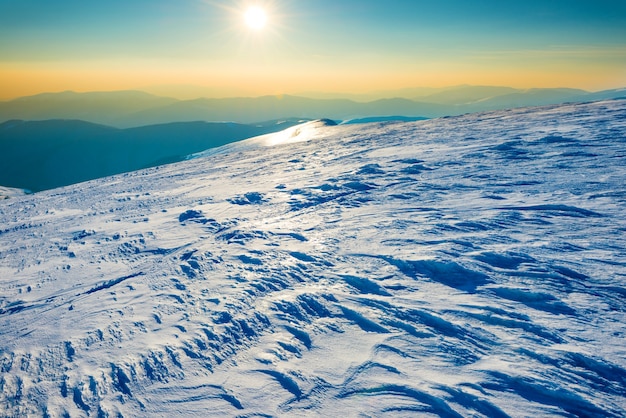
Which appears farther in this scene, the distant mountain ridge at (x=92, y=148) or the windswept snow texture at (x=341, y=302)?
the distant mountain ridge at (x=92, y=148)

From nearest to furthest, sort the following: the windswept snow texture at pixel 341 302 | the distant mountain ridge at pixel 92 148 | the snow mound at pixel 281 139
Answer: the windswept snow texture at pixel 341 302
the snow mound at pixel 281 139
the distant mountain ridge at pixel 92 148

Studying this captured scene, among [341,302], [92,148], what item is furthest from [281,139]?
[92,148]

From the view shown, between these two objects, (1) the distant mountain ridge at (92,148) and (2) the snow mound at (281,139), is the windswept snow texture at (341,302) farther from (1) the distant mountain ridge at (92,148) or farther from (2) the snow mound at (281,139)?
(1) the distant mountain ridge at (92,148)

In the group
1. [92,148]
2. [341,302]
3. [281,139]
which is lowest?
[341,302]

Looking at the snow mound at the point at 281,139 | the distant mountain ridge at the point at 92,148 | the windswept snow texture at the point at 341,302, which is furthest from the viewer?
the distant mountain ridge at the point at 92,148

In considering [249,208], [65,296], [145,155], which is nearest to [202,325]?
[65,296]

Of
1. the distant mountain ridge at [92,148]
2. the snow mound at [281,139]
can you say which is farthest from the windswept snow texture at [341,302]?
the distant mountain ridge at [92,148]

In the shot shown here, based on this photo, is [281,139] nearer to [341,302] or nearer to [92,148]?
[341,302]

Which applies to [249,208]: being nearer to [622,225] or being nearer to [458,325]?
[458,325]
